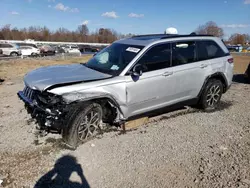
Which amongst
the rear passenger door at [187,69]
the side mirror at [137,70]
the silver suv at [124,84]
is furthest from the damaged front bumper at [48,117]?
the rear passenger door at [187,69]

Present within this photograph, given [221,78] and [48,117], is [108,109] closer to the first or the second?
[48,117]

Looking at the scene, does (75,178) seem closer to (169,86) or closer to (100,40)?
(169,86)

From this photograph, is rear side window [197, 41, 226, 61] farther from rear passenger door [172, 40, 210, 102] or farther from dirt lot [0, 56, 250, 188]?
dirt lot [0, 56, 250, 188]

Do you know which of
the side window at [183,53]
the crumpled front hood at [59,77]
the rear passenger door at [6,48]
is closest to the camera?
the crumpled front hood at [59,77]

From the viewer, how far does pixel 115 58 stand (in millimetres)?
4676

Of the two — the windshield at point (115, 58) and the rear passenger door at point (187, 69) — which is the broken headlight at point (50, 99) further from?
the rear passenger door at point (187, 69)

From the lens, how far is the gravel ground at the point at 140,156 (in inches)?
121

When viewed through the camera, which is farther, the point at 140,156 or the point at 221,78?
the point at 221,78

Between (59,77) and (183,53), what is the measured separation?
2.67 meters

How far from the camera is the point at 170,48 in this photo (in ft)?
15.6

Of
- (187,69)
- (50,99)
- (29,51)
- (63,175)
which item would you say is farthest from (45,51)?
(63,175)

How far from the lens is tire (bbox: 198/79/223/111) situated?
216 inches

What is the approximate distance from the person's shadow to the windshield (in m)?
1.68

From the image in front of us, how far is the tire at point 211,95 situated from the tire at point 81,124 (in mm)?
2737
